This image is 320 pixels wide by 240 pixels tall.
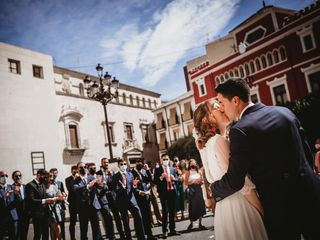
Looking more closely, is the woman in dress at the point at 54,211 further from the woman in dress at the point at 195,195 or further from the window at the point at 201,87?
the window at the point at 201,87

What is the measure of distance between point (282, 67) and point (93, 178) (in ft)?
69.8

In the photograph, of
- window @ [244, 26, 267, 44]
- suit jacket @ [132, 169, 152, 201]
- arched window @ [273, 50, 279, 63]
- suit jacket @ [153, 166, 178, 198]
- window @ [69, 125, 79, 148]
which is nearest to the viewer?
suit jacket @ [132, 169, 152, 201]

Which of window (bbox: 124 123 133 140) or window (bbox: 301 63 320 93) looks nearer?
window (bbox: 301 63 320 93)

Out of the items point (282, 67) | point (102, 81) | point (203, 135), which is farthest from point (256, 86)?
point (203, 135)

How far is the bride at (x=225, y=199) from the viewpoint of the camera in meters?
2.38

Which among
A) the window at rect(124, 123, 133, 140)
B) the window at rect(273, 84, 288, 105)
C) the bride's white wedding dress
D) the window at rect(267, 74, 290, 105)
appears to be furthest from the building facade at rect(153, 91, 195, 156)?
the bride's white wedding dress

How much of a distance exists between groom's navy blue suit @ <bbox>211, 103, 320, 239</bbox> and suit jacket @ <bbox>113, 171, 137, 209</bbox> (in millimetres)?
5409

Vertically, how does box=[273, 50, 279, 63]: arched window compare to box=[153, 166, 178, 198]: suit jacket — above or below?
above

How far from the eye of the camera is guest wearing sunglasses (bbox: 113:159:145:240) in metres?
7.03

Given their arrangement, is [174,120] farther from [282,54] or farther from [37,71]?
[37,71]

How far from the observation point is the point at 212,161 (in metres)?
2.70

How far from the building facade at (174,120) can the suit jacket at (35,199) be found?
30.9 metres

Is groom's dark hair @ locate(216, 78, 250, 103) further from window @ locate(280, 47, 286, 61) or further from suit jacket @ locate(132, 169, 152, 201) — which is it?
window @ locate(280, 47, 286, 61)

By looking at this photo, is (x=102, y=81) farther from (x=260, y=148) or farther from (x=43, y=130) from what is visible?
(x=43, y=130)
